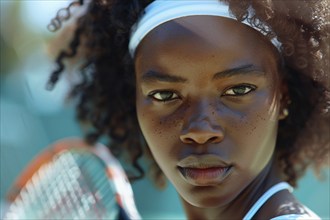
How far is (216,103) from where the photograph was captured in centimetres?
210

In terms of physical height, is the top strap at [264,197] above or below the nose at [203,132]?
below

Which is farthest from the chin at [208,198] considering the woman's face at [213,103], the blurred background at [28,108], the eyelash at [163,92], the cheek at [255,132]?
the blurred background at [28,108]

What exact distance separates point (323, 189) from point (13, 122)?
8.61 ft

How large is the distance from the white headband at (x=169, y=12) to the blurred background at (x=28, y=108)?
10.1 ft

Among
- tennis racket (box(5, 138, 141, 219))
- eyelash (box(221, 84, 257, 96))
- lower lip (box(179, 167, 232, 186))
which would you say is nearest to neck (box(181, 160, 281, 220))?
lower lip (box(179, 167, 232, 186))

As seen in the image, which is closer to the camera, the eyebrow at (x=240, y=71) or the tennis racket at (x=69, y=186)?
the eyebrow at (x=240, y=71)

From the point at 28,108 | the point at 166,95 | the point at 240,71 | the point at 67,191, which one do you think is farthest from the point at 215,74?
the point at 28,108

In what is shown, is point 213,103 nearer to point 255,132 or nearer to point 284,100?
point 255,132

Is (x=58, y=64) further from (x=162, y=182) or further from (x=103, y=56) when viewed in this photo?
(x=162, y=182)

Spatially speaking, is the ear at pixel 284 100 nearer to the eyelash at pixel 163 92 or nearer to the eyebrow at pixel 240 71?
the eyebrow at pixel 240 71

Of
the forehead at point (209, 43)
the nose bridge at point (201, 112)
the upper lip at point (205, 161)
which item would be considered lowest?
the upper lip at point (205, 161)

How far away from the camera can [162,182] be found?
2922mm

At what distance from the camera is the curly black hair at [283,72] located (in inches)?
86.4

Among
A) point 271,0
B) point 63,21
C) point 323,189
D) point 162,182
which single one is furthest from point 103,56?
point 323,189
